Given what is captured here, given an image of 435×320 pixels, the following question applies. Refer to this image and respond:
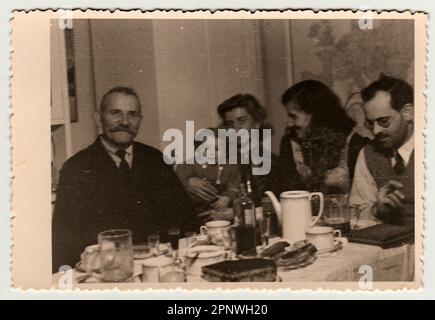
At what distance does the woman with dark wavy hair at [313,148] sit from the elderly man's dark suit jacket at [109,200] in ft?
0.91

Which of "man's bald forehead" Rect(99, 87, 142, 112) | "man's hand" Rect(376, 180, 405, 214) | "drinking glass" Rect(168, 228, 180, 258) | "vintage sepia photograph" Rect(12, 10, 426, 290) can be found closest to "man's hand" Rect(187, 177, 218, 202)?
"vintage sepia photograph" Rect(12, 10, 426, 290)

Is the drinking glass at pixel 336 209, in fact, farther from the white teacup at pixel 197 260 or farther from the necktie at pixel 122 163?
the necktie at pixel 122 163

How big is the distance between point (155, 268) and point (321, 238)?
0.40 metres

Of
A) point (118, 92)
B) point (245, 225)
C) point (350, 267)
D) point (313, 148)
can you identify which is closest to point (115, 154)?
point (118, 92)

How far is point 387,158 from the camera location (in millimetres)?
1618

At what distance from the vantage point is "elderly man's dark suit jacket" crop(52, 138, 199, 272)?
1587mm

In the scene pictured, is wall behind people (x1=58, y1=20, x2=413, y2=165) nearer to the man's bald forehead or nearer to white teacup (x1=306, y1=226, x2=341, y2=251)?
the man's bald forehead

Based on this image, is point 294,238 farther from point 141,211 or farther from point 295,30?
point 295,30

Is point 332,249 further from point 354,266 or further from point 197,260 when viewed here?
point 197,260

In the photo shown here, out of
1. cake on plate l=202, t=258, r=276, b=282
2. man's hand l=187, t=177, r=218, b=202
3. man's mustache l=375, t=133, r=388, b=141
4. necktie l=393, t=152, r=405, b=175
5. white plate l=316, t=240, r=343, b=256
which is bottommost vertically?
cake on plate l=202, t=258, r=276, b=282

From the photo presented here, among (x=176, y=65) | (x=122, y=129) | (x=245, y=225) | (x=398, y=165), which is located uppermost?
(x=176, y=65)

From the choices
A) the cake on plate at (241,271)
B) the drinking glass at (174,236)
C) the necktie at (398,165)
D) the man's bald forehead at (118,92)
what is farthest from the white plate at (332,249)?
the man's bald forehead at (118,92)

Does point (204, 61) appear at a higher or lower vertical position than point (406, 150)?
higher
